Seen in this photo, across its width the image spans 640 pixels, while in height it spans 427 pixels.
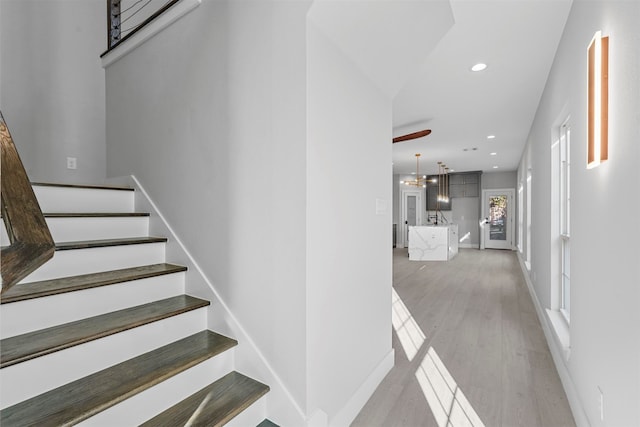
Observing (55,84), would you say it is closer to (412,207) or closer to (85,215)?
(85,215)

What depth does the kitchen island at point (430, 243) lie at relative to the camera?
8.02 metres

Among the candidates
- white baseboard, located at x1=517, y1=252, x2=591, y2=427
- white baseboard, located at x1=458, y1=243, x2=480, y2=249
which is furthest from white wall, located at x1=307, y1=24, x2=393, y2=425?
white baseboard, located at x1=458, y1=243, x2=480, y2=249

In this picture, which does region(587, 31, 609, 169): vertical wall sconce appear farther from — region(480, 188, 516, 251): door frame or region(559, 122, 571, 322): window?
region(480, 188, 516, 251): door frame

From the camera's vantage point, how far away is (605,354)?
1.42m

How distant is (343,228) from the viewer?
1.87 meters

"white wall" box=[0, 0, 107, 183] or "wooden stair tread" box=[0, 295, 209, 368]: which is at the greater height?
"white wall" box=[0, 0, 107, 183]

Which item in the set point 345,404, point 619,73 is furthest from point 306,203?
point 619,73

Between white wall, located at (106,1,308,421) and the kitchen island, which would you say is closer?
white wall, located at (106,1,308,421)

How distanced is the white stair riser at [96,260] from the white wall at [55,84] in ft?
6.81

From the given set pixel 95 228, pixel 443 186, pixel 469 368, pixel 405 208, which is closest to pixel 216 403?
pixel 95 228

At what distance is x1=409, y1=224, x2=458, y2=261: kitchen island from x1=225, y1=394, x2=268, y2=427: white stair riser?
707 centimetres

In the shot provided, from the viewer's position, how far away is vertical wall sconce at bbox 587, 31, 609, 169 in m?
1.40

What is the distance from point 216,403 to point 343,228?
1122mm

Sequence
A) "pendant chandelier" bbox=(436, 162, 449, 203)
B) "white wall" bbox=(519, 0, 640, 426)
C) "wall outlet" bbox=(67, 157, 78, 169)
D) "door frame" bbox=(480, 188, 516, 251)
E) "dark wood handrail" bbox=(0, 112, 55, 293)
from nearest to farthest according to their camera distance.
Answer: "dark wood handrail" bbox=(0, 112, 55, 293) < "white wall" bbox=(519, 0, 640, 426) < "wall outlet" bbox=(67, 157, 78, 169) < "door frame" bbox=(480, 188, 516, 251) < "pendant chandelier" bbox=(436, 162, 449, 203)
